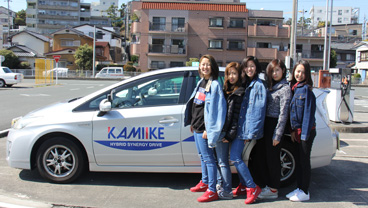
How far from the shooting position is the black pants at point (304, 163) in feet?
13.6

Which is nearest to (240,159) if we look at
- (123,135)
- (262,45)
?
(123,135)

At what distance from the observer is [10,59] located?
44562 millimetres

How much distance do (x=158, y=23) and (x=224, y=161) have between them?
1640 inches

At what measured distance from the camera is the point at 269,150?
4227 mm

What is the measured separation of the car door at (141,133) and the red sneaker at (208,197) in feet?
1.87

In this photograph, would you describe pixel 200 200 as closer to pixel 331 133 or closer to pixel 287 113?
pixel 287 113

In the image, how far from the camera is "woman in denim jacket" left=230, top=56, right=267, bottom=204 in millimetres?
4012

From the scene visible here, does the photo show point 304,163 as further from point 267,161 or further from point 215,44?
point 215,44

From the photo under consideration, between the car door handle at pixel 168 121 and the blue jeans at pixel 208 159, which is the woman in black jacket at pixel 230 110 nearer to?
the blue jeans at pixel 208 159

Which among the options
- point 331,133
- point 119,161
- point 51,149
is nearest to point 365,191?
point 331,133

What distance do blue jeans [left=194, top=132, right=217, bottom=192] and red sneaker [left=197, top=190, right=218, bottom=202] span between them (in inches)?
1.9

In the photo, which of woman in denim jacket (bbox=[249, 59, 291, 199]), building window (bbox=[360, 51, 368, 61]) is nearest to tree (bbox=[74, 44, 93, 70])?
building window (bbox=[360, 51, 368, 61])

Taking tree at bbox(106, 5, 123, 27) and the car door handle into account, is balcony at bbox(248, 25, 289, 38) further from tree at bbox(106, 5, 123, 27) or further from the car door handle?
tree at bbox(106, 5, 123, 27)

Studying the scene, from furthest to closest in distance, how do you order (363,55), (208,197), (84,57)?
(363,55) → (84,57) → (208,197)
